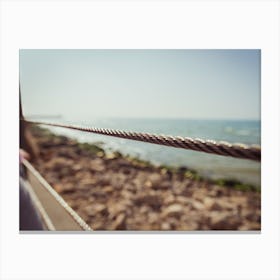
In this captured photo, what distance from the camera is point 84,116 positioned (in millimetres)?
2373

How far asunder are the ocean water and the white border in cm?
19

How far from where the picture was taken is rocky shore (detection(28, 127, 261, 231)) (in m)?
2.75

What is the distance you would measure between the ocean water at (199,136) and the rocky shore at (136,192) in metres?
0.09

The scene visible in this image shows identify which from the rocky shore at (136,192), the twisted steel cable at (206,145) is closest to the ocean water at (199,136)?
the rocky shore at (136,192)

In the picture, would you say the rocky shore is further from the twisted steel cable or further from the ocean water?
the twisted steel cable

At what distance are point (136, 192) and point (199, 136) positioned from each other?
1.08m

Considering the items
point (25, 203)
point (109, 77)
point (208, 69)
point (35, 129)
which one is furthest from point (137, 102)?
point (35, 129)

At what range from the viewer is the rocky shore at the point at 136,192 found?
2750 mm
